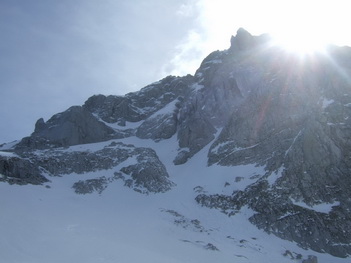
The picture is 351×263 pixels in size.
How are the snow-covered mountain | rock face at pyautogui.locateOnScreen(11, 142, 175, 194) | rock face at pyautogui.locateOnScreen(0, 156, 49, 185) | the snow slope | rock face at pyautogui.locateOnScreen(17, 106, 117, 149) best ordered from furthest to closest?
rock face at pyautogui.locateOnScreen(17, 106, 117, 149) → rock face at pyautogui.locateOnScreen(11, 142, 175, 194) → rock face at pyautogui.locateOnScreen(0, 156, 49, 185) → the snow-covered mountain → the snow slope

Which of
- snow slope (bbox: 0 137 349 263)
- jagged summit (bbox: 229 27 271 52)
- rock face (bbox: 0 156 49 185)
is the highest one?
jagged summit (bbox: 229 27 271 52)

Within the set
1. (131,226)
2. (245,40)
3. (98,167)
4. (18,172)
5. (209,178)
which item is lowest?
(131,226)

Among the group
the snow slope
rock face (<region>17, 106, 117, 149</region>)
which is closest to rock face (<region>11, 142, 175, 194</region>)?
the snow slope

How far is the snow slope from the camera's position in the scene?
32469 millimetres

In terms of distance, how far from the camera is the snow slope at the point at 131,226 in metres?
32.5

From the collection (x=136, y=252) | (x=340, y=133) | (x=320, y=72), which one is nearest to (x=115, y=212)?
(x=136, y=252)

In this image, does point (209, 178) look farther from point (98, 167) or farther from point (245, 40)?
point (245, 40)

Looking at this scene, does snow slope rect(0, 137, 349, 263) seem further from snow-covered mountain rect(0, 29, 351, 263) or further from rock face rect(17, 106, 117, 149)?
rock face rect(17, 106, 117, 149)

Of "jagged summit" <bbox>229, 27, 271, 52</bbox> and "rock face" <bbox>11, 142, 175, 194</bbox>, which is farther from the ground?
"jagged summit" <bbox>229, 27, 271, 52</bbox>

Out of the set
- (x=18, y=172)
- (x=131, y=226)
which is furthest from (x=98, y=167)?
(x=131, y=226)

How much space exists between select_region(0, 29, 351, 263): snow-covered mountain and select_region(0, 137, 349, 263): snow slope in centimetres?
22

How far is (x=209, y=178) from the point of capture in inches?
2486

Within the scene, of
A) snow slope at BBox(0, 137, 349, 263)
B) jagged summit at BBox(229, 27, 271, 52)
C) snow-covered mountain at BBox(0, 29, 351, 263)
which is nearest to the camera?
snow slope at BBox(0, 137, 349, 263)

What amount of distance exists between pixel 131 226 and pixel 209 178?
22.0m
